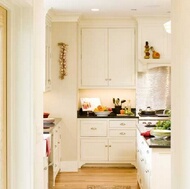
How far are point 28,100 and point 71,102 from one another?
407 cm

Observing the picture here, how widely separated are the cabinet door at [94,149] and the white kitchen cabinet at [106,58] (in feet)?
3.25

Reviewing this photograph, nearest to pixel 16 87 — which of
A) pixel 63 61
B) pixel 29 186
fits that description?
pixel 29 186

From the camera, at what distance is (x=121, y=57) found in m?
7.05

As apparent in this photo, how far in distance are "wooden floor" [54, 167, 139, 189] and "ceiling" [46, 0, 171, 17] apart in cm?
268

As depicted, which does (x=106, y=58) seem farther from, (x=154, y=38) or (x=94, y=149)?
(x=94, y=149)

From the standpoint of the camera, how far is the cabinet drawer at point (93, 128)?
6.88 m

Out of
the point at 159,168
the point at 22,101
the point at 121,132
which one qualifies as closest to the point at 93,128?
the point at 121,132

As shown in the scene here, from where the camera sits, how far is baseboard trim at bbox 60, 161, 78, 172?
6.79 m

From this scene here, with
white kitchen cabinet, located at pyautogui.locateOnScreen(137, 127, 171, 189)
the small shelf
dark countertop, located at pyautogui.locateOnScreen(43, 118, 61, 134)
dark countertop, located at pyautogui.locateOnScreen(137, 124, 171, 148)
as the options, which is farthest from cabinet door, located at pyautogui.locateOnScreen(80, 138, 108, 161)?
white kitchen cabinet, located at pyautogui.locateOnScreen(137, 127, 171, 189)

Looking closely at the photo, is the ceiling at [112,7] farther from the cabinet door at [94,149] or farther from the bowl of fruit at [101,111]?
the cabinet door at [94,149]

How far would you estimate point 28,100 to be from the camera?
8.89ft

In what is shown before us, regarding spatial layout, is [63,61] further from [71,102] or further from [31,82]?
[31,82]

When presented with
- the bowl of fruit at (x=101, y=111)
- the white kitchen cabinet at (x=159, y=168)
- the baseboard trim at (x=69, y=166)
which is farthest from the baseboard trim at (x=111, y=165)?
the white kitchen cabinet at (x=159, y=168)

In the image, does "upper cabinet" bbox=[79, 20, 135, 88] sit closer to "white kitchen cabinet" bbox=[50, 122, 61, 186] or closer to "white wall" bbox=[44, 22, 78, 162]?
Answer: "white wall" bbox=[44, 22, 78, 162]
